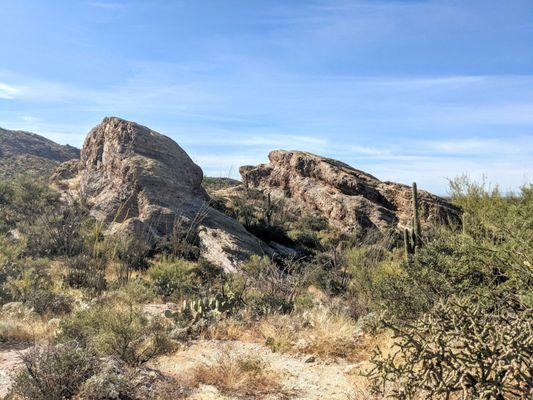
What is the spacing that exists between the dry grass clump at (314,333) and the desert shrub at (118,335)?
1731 mm

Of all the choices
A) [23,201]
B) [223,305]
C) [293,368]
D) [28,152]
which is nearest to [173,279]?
[223,305]

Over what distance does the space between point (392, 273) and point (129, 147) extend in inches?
540

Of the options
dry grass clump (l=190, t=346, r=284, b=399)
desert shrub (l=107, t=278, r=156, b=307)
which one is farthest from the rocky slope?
dry grass clump (l=190, t=346, r=284, b=399)

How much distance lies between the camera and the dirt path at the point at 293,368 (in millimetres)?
5309

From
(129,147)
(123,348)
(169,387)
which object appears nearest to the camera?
(169,387)

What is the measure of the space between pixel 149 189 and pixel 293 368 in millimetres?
12881

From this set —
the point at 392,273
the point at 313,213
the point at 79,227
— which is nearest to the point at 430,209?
the point at 313,213

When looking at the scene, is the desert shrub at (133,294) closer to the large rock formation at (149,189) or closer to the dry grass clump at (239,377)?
the dry grass clump at (239,377)

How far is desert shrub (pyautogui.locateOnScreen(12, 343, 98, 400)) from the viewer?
4492 mm

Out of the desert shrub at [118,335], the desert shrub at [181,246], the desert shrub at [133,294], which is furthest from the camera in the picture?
the desert shrub at [181,246]

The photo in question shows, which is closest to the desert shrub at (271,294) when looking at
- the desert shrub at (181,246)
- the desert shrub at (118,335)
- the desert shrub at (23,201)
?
the desert shrub at (118,335)

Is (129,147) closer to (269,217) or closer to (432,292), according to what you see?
(269,217)

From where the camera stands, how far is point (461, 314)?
390cm

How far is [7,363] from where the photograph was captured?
234 inches
